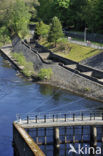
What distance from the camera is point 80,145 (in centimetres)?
5428

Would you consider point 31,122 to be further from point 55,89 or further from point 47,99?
point 55,89

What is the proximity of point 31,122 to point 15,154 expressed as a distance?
4.82m

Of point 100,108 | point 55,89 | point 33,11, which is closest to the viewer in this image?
point 100,108

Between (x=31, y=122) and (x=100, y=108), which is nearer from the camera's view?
(x=31, y=122)

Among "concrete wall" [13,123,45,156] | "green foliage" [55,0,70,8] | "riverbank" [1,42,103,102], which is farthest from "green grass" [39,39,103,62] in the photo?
"concrete wall" [13,123,45,156]

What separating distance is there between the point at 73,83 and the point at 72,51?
77.1ft

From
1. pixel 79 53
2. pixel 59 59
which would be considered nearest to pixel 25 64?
pixel 59 59

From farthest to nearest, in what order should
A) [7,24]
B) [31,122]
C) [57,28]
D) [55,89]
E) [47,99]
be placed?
[7,24] < [57,28] < [55,89] < [47,99] < [31,122]

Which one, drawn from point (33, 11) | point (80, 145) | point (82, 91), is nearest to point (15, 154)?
point (80, 145)

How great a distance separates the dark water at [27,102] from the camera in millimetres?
59969

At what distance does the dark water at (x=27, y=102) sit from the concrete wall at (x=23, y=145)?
308 cm

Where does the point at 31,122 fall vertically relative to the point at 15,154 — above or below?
above

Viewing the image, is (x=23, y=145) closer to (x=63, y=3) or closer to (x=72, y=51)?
(x=72, y=51)

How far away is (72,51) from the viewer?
104 meters
